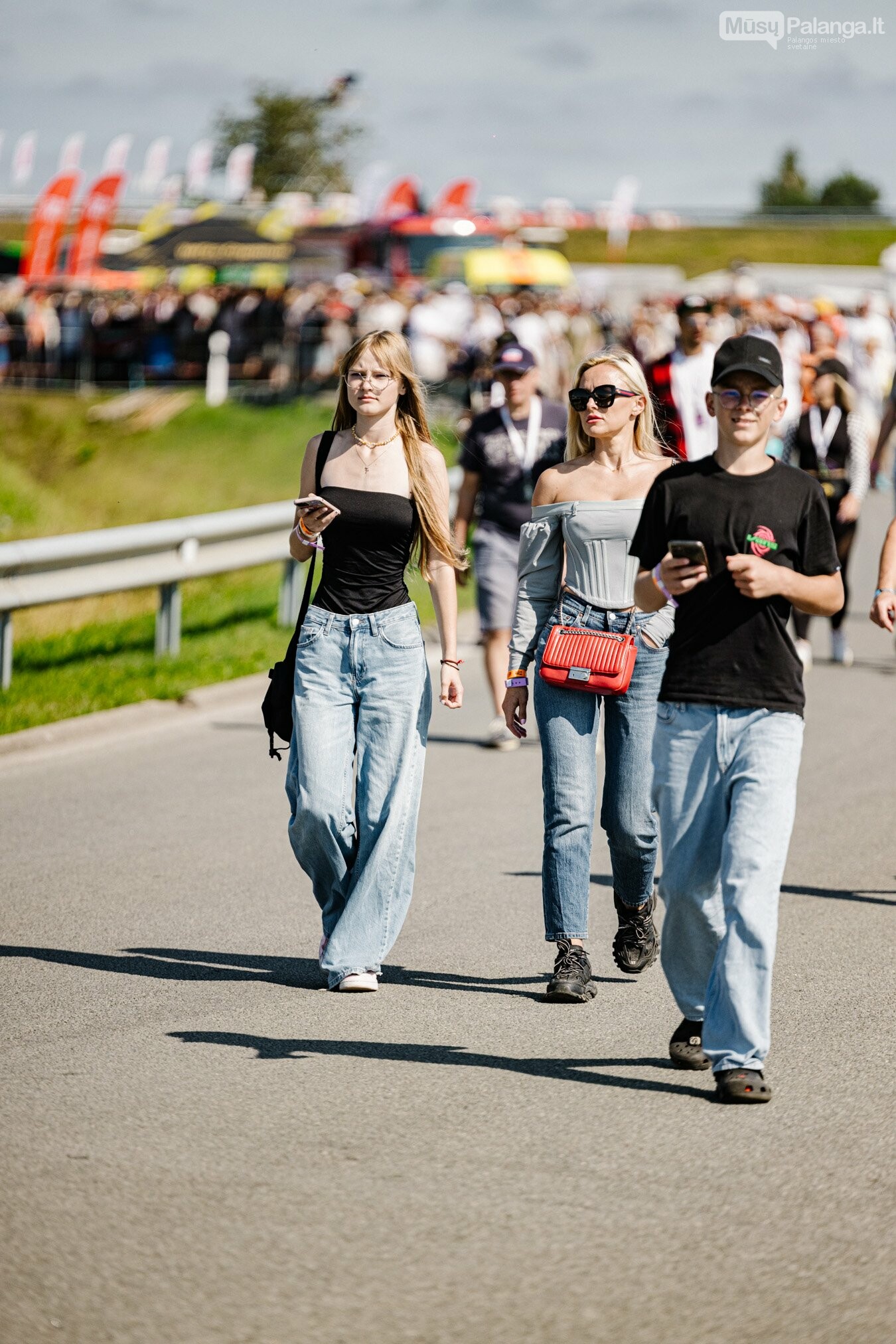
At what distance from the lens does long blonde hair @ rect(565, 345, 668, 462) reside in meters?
5.59

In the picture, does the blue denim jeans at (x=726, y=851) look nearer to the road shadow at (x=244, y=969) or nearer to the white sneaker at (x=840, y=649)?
the road shadow at (x=244, y=969)

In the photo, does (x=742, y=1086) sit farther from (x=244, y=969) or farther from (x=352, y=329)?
(x=352, y=329)

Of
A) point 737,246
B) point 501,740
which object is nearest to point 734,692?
point 501,740

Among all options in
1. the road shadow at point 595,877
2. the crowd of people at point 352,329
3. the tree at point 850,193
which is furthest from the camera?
the tree at point 850,193

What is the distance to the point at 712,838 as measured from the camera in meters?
4.57

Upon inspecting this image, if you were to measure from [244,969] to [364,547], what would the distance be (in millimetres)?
1466

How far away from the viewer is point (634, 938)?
581cm

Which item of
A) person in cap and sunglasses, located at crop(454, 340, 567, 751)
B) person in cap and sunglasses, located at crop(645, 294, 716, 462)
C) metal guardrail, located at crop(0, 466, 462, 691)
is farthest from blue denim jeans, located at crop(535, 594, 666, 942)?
metal guardrail, located at crop(0, 466, 462, 691)

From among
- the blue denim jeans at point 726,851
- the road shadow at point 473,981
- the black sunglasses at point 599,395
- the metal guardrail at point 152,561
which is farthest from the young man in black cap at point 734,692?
the metal guardrail at point 152,561

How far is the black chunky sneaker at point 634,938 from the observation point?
19.1 feet

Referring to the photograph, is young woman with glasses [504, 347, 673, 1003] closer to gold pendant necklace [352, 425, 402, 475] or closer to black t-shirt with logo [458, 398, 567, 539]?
gold pendant necklace [352, 425, 402, 475]

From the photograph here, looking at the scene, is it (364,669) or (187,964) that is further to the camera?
(187,964)

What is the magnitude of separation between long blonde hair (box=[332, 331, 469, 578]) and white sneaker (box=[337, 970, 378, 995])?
1.32 metres

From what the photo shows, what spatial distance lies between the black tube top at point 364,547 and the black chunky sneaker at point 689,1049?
168 cm
